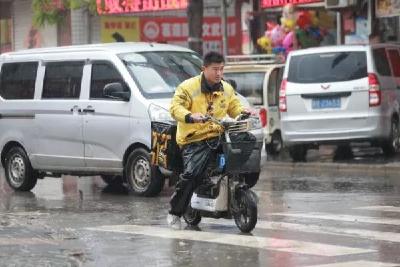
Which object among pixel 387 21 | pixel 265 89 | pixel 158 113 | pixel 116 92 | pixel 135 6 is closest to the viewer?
pixel 158 113

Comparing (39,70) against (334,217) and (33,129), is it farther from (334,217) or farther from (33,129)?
(334,217)

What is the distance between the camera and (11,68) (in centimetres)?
1541

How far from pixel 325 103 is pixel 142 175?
509cm

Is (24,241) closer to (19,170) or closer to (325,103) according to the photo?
(19,170)

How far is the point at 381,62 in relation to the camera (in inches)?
706

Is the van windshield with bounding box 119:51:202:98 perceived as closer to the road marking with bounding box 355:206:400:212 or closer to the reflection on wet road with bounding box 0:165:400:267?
the reflection on wet road with bounding box 0:165:400:267

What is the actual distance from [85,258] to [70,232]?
63.1 inches

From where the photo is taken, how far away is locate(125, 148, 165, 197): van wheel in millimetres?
13320

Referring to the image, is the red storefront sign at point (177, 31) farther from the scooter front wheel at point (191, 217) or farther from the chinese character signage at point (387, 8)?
the scooter front wheel at point (191, 217)

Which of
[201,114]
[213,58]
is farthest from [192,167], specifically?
[213,58]

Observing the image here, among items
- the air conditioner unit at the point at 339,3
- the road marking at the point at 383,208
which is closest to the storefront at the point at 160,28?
the air conditioner unit at the point at 339,3

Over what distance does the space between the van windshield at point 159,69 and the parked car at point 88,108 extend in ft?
0.04

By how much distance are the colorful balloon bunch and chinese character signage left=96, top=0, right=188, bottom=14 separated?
7.57ft

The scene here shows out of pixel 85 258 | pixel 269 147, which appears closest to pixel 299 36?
pixel 269 147
